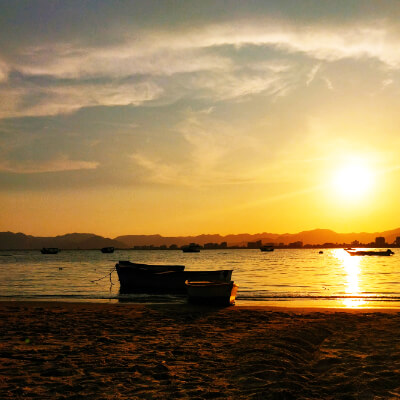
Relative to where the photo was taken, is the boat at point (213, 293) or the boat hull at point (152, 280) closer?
the boat at point (213, 293)

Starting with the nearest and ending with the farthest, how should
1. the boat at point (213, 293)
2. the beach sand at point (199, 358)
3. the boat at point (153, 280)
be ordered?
the beach sand at point (199, 358)
the boat at point (213, 293)
the boat at point (153, 280)

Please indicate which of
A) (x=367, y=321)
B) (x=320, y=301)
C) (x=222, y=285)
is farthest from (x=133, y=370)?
(x=320, y=301)

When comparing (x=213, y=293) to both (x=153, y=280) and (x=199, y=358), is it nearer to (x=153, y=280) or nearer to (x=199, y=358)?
(x=199, y=358)

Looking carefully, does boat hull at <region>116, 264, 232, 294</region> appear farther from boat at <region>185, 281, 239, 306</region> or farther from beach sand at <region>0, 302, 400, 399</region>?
beach sand at <region>0, 302, 400, 399</region>

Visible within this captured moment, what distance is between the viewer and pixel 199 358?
A: 37.1 feet

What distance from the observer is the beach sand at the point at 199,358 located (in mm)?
8711

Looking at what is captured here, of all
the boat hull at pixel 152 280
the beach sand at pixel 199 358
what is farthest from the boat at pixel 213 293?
the boat hull at pixel 152 280

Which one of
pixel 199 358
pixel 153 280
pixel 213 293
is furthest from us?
pixel 153 280

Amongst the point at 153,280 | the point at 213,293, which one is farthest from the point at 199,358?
the point at 153,280

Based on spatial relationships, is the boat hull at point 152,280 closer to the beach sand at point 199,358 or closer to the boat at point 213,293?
the boat at point 213,293

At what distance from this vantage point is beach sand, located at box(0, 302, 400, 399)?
8711 millimetres

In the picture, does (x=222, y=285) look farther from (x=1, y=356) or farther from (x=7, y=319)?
(x=1, y=356)

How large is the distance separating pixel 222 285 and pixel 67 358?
14.3 metres

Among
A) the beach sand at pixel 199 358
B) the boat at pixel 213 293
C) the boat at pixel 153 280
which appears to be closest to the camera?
the beach sand at pixel 199 358
